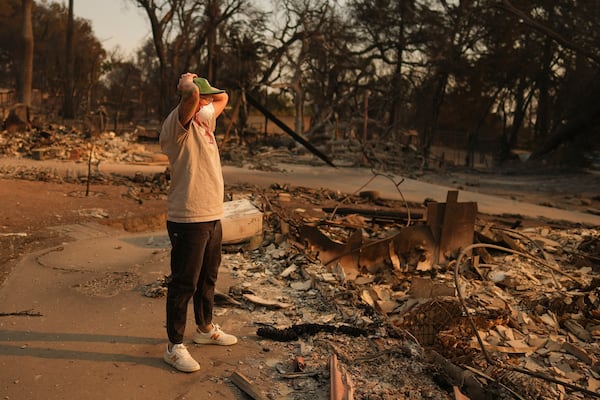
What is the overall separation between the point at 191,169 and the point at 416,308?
229cm

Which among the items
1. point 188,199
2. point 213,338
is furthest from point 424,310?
point 188,199

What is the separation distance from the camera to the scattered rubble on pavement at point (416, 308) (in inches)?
133

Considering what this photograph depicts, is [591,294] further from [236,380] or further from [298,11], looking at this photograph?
[298,11]

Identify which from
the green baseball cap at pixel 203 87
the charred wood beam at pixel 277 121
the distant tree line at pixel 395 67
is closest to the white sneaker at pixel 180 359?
the green baseball cap at pixel 203 87

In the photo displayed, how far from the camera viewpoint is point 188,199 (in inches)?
133

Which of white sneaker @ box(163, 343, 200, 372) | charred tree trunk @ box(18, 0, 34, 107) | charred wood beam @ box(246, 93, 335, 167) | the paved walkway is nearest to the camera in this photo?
white sneaker @ box(163, 343, 200, 372)

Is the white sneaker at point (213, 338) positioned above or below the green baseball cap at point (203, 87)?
below

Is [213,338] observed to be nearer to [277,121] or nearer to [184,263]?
[184,263]

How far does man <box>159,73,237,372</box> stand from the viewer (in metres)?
3.37

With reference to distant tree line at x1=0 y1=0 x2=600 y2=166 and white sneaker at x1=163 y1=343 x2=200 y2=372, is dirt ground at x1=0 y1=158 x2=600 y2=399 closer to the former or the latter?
white sneaker at x1=163 y1=343 x2=200 y2=372

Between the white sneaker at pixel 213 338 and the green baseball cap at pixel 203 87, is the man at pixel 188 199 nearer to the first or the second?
the green baseball cap at pixel 203 87

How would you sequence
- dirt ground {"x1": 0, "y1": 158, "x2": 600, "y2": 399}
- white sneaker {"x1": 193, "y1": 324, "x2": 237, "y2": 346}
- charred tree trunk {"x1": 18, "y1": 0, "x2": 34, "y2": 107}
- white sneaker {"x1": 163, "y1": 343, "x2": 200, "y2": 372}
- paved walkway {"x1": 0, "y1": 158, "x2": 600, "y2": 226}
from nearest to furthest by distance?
white sneaker {"x1": 163, "y1": 343, "x2": 200, "y2": 372}, white sneaker {"x1": 193, "y1": 324, "x2": 237, "y2": 346}, dirt ground {"x1": 0, "y1": 158, "x2": 600, "y2": 399}, paved walkway {"x1": 0, "y1": 158, "x2": 600, "y2": 226}, charred tree trunk {"x1": 18, "y1": 0, "x2": 34, "y2": 107}

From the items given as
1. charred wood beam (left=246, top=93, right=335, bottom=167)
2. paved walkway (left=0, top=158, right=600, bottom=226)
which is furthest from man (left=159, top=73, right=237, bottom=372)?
paved walkway (left=0, top=158, right=600, bottom=226)

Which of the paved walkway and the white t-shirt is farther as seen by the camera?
the paved walkway
